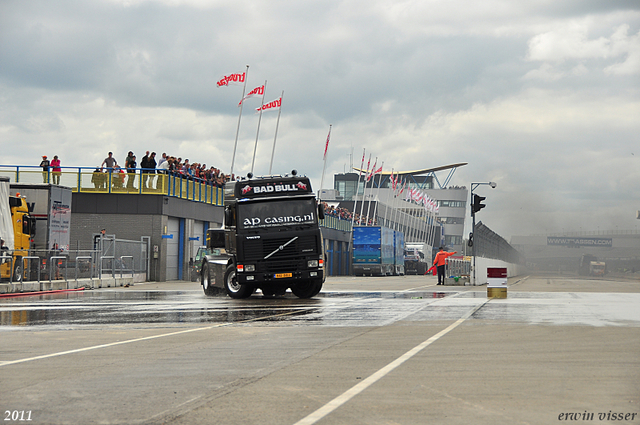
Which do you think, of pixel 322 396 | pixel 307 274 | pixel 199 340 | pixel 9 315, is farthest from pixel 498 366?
pixel 307 274

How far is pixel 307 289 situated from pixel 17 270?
31.1 feet

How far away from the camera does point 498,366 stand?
873cm

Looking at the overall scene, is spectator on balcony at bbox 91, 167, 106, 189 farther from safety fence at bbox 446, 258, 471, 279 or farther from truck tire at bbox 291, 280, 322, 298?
truck tire at bbox 291, 280, 322, 298

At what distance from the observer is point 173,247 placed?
147 ft

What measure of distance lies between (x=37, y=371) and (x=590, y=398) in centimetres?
569

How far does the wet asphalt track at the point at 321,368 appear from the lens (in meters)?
6.40

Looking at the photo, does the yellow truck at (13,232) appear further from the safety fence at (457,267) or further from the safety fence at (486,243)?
the safety fence at (457,267)

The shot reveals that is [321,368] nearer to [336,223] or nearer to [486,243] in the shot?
[486,243]

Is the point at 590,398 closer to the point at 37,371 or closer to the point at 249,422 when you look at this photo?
the point at 249,422

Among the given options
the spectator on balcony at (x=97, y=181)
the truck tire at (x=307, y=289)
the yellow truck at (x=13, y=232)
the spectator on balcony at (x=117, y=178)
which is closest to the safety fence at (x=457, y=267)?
the truck tire at (x=307, y=289)

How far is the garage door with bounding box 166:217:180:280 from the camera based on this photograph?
43531 mm

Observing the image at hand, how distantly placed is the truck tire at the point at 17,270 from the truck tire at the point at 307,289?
8.90m

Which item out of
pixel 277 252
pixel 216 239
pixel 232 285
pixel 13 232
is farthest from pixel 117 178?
pixel 277 252

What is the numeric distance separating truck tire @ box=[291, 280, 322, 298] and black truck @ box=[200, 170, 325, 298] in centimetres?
74
